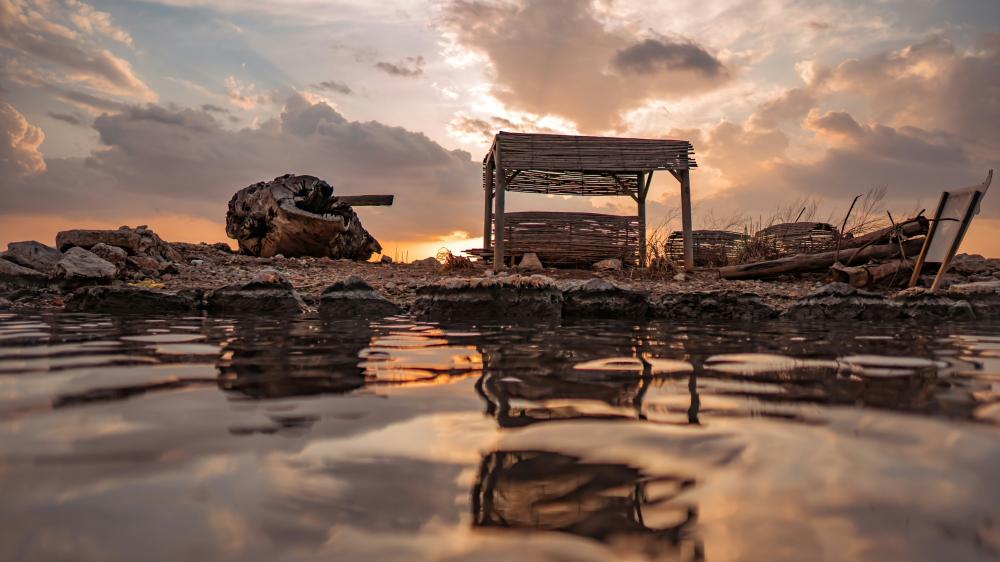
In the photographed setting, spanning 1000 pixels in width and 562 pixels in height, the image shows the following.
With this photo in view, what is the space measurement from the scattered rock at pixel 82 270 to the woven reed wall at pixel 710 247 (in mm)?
10426

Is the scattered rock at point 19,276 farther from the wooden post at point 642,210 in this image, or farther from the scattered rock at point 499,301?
the wooden post at point 642,210

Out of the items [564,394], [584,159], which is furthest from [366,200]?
[564,394]

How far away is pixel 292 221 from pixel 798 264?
9799mm

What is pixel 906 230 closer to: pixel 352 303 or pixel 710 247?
pixel 710 247

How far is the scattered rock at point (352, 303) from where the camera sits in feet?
18.6

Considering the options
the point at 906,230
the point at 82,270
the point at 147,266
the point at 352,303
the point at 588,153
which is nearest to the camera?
the point at 352,303

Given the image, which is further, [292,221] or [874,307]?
[292,221]

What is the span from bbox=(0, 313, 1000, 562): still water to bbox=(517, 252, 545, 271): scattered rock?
9146mm

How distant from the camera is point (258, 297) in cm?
588

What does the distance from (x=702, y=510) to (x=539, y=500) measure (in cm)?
27

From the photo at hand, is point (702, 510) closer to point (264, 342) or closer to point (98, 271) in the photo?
point (264, 342)

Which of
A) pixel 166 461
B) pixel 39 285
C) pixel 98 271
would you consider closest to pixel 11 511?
pixel 166 461

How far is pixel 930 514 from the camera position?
96cm

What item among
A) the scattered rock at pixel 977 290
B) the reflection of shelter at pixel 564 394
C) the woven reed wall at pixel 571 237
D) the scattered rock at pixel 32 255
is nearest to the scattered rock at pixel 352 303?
the reflection of shelter at pixel 564 394
